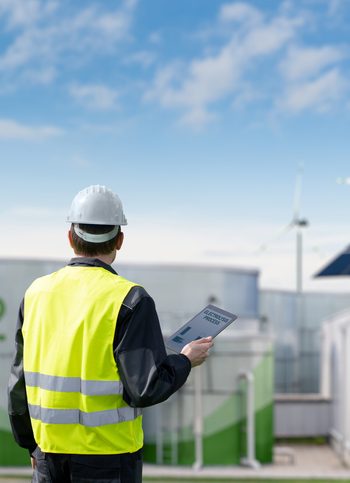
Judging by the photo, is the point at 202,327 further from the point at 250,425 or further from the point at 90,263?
the point at 250,425

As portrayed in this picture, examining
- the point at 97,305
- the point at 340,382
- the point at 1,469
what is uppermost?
the point at 97,305

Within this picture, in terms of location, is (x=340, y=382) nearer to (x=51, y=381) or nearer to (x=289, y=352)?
(x=289, y=352)

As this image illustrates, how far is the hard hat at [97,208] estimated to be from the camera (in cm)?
344

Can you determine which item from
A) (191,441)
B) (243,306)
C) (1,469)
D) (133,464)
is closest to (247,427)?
(191,441)

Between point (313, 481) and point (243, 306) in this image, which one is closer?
point (313, 481)

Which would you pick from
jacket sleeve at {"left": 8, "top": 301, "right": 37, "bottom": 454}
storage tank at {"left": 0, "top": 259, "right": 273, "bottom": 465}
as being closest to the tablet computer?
jacket sleeve at {"left": 8, "top": 301, "right": 37, "bottom": 454}

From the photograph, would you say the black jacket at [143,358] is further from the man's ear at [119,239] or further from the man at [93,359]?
the man's ear at [119,239]

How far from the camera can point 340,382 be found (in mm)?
25656

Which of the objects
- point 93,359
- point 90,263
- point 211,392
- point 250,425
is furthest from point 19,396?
point 250,425

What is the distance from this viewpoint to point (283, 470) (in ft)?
67.6

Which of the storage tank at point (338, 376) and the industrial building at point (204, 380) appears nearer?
the industrial building at point (204, 380)

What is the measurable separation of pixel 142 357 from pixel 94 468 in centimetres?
57

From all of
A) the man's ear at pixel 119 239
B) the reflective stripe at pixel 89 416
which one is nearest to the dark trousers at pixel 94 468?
the reflective stripe at pixel 89 416

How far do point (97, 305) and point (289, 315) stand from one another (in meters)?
30.8
